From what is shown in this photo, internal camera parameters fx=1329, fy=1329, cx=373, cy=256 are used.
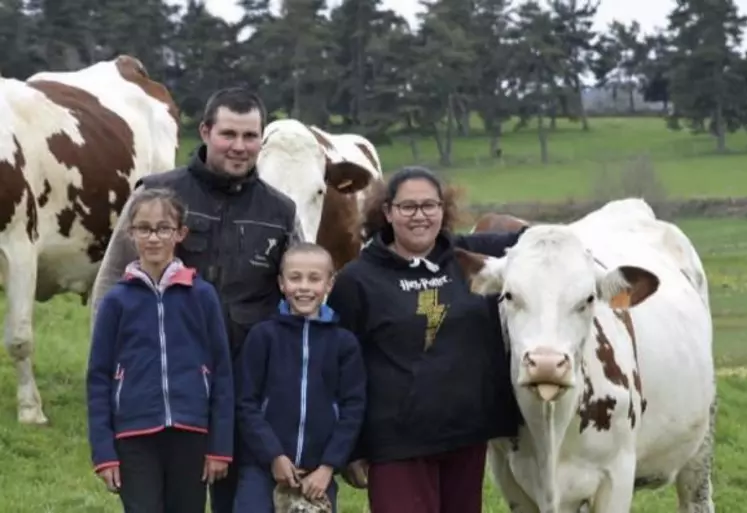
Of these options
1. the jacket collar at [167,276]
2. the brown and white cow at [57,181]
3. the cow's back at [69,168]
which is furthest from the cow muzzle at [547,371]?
the cow's back at [69,168]

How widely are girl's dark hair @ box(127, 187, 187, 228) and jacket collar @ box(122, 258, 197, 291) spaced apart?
15 centimetres

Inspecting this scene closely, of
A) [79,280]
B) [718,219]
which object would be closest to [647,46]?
[718,219]

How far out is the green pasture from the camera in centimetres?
5500

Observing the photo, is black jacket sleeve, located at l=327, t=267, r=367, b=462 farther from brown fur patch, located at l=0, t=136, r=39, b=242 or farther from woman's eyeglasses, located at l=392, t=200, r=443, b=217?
brown fur patch, located at l=0, t=136, r=39, b=242

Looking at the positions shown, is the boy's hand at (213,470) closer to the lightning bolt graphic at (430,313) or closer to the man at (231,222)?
the man at (231,222)

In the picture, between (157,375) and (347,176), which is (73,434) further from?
(157,375)

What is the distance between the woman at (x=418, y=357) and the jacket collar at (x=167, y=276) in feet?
1.76

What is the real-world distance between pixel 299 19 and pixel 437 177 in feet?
195

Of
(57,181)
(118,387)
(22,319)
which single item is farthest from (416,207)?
(57,181)

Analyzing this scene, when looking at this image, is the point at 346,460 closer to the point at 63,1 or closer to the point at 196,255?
the point at 196,255

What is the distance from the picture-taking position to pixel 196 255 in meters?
4.90

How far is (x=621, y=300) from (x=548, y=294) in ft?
1.71

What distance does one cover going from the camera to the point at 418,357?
4742mm

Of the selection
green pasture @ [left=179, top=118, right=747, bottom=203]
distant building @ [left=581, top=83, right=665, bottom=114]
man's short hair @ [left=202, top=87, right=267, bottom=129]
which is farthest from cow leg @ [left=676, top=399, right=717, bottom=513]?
distant building @ [left=581, top=83, right=665, bottom=114]
